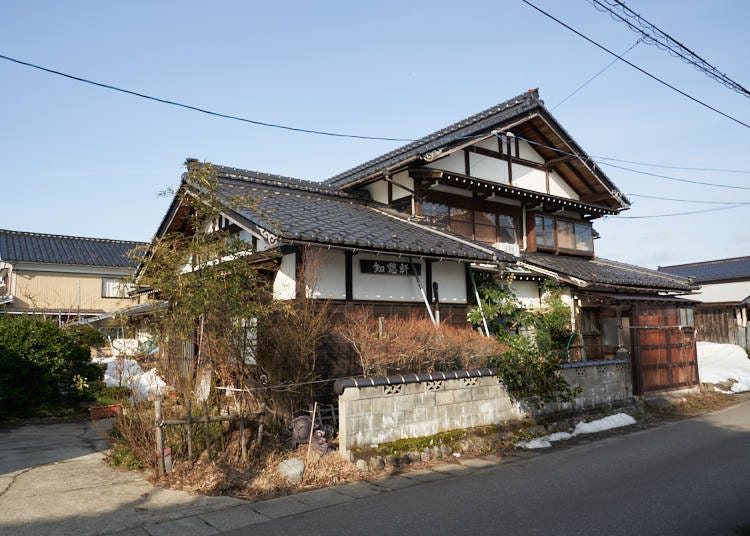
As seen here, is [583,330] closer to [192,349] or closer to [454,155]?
[454,155]

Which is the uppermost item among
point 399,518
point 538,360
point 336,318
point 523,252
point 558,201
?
point 558,201

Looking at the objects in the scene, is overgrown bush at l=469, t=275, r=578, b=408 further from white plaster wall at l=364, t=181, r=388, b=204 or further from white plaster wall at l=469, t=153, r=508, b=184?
white plaster wall at l=364, t=181, r=388, b=204

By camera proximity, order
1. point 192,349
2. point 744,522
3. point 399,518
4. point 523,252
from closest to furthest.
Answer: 1. point 744,522
2. point 399,518
3. point 192,349
4. point 523,252

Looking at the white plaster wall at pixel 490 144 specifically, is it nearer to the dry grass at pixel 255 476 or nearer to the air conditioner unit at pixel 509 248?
the air conditioner unit at pixel 509 248

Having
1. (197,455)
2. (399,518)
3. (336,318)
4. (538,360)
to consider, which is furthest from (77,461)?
(538,360)

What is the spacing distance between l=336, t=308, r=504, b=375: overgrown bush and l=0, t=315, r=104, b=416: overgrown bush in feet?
24.3

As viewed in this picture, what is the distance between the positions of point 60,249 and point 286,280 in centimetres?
2706

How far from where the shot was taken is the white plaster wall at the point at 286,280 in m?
10.8

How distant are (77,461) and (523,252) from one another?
46.3 ft

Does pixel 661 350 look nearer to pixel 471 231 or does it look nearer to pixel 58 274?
pixel 471 231

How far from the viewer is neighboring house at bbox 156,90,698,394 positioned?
1137 centimetres

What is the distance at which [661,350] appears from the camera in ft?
55.7

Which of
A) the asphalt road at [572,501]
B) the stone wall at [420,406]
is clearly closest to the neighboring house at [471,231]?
the stone wall at [420,406]

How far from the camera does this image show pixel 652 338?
1675 cm
